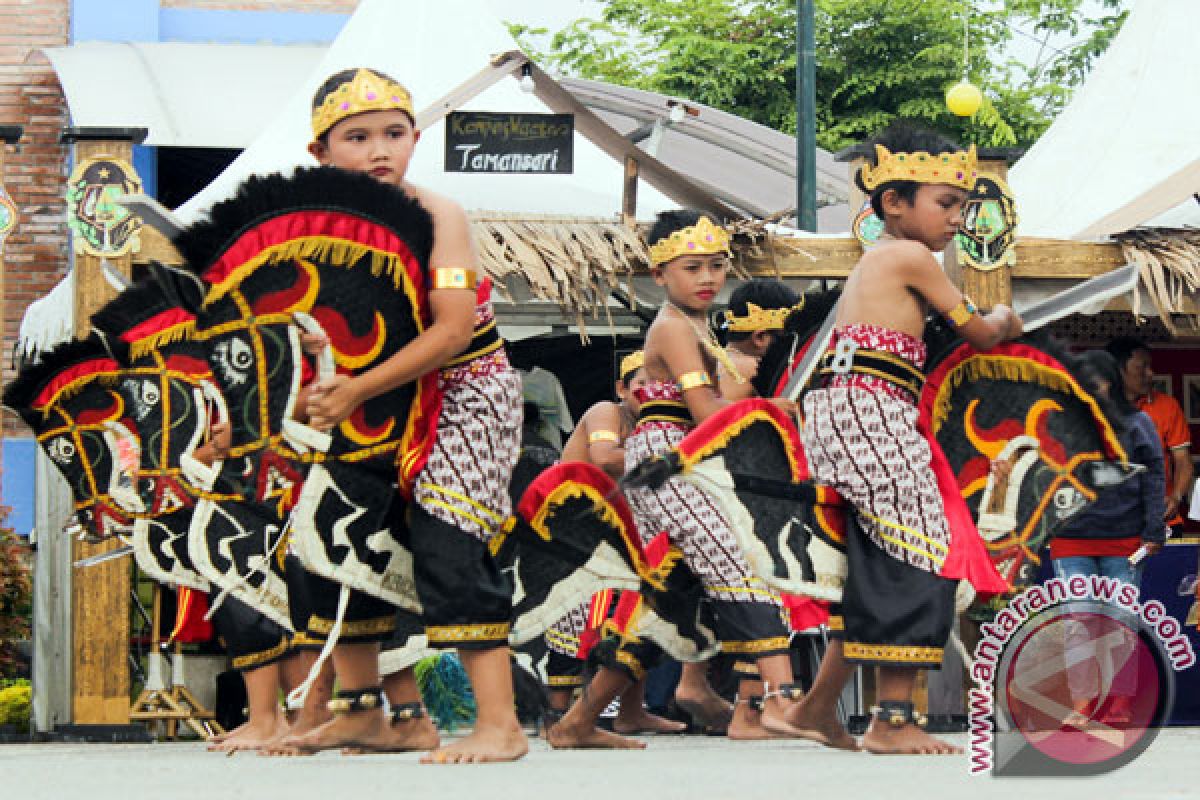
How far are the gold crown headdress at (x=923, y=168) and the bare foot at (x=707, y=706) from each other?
252cm

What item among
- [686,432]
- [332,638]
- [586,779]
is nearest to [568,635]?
[686,432]

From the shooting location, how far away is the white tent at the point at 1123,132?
11414 millimetres

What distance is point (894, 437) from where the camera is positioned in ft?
20.0

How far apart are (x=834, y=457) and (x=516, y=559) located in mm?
952

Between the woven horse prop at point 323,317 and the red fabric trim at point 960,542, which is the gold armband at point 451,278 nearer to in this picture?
the woven horse prop at point 323,317

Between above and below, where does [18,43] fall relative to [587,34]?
below

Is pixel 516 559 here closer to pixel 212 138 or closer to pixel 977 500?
pixel 977 500

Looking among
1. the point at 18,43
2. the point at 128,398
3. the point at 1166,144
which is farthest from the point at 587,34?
the point at 128,398

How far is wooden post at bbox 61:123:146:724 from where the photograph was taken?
9719 mm

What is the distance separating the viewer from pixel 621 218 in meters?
10.2

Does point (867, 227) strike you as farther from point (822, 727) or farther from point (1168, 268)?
point (822, 727)

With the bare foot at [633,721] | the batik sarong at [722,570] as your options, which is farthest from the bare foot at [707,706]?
the batik sarong at [722,570]

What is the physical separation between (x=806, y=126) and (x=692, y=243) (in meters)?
5.75

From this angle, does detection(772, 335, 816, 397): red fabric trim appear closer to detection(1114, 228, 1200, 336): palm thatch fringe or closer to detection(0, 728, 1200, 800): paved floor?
detection(0, 728, 1200, 800): paved floor
